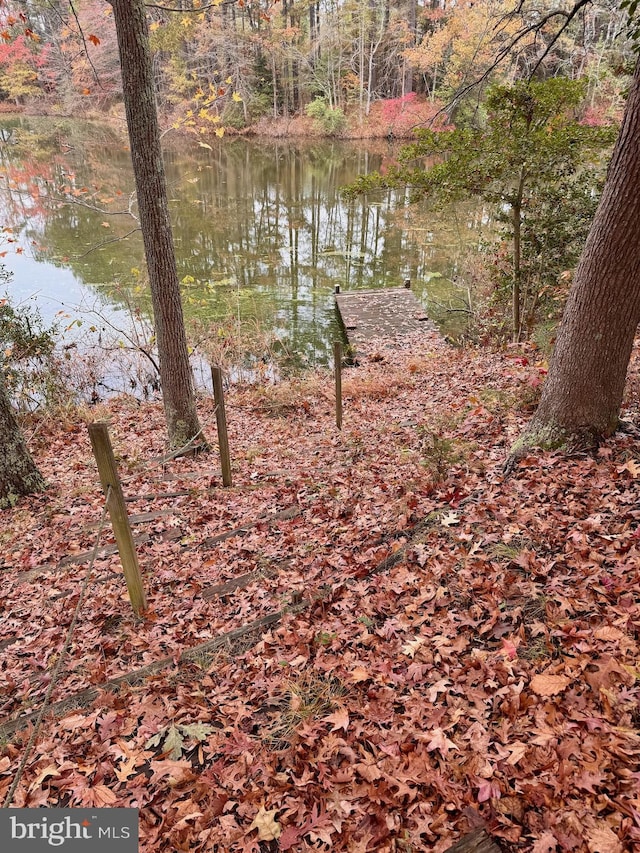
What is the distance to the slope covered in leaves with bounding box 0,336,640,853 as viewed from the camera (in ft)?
8.03

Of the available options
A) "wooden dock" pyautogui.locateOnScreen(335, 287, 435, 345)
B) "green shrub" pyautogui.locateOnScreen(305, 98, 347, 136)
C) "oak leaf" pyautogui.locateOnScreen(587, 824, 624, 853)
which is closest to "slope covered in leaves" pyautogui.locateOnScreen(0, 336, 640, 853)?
"oak leaf" pyautogui.locateOnScreen(587, 824, 624, 853)

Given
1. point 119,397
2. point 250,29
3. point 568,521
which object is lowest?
point 119,397

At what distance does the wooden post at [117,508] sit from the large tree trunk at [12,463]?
3.54 m

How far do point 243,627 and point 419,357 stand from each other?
10.3m

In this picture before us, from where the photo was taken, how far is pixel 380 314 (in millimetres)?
16016

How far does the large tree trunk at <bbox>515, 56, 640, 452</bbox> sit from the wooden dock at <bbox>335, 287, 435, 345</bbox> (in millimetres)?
10025

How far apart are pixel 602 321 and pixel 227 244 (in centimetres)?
1936

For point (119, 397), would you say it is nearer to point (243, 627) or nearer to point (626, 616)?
point (243, 627)

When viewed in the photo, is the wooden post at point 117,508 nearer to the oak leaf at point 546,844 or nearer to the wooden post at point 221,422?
the wooden post at point 221,422

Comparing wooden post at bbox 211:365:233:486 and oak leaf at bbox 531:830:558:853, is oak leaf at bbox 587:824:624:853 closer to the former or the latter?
oak leaf at bbox 531:830:558:853

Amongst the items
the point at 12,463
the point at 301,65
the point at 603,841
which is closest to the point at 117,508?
the point at 603,841

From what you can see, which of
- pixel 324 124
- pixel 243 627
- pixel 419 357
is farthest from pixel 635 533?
pixel 324 124

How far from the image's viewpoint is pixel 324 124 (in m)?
42.9

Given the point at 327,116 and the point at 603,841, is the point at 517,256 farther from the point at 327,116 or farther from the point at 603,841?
the point at 327,116
